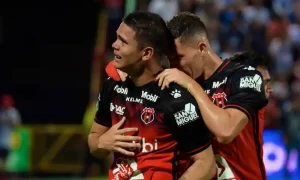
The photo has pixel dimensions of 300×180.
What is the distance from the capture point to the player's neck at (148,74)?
15.9 feet

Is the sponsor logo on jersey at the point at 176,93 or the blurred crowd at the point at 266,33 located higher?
the blurred crowd at the point at 266,33

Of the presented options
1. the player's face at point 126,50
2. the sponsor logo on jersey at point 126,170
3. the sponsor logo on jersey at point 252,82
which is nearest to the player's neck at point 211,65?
the sponsor logo on jersey at point 252,82

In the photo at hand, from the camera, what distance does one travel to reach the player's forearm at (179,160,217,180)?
462 cm

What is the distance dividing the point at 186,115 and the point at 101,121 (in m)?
0.75

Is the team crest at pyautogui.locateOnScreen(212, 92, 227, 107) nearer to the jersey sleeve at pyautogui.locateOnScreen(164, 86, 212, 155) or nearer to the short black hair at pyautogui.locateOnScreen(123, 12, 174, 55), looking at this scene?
the jersey sleeve at pyautogui.locateOnScreen(164, 86, 212, 155)

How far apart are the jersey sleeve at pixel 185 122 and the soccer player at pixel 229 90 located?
175mm

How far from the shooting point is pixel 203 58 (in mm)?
Result: 5219

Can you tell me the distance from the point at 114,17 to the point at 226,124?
12.4 meters

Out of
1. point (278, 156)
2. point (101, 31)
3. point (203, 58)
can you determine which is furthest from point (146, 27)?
point (101, 31)

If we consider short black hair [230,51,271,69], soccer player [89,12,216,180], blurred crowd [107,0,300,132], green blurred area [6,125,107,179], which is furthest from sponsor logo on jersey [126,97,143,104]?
green blurred area [6,125,107,179]

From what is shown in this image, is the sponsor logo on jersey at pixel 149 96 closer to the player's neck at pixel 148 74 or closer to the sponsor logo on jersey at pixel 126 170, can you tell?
the player's neck at pixel 148 74

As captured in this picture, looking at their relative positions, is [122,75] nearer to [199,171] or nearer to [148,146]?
[148,146]

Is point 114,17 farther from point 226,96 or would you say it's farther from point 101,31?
point 226,96

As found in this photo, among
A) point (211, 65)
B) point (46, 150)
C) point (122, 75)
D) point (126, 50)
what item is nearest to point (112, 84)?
point (122, 75)
